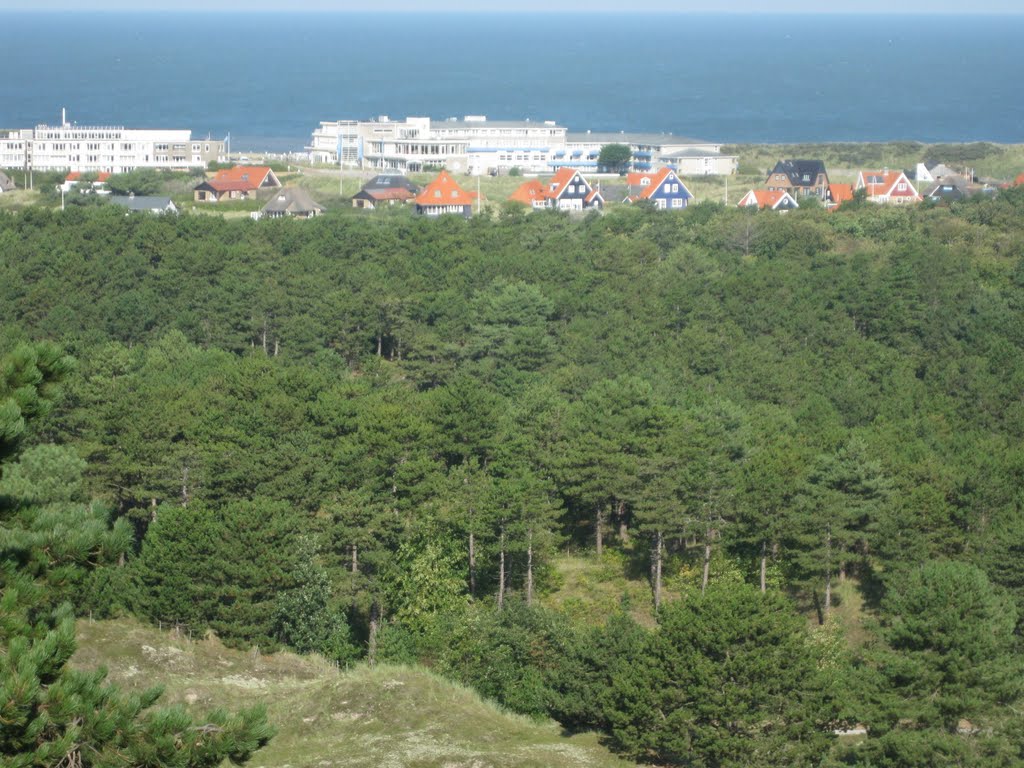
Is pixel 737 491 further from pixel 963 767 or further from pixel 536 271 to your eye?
pixel 536 271

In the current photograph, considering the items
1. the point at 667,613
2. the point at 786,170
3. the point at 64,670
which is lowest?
the point at 667,613

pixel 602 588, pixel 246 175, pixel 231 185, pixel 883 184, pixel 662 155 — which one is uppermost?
pixel 662 155

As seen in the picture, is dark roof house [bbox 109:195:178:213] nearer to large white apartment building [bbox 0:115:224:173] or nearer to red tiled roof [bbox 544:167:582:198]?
large white apartment building [bbox 0:115:224:173]

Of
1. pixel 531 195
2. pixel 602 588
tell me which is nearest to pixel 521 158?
pixel 531 195

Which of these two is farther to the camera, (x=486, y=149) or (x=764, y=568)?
(x=486, y=149)

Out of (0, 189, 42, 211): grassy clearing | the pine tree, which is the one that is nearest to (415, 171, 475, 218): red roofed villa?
(0, 189, 42, 211): grassy clearing

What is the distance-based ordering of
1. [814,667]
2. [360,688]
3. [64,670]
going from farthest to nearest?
[360,688] → [814,667] → [64,670]

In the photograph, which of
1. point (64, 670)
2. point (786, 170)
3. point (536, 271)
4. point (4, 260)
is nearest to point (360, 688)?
point (64, 670)

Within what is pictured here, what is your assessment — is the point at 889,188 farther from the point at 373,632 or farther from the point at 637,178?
the point at 373,632
